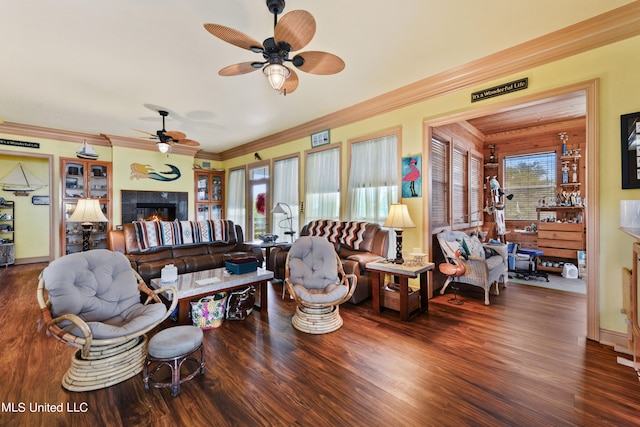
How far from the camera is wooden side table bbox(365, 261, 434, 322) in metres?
3.11

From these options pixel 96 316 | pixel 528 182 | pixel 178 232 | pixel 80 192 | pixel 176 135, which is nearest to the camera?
pixel 96 316

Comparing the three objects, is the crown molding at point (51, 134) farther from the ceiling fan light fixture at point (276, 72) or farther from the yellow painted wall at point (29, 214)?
the ceiling fan light fixture at point (276, 72)

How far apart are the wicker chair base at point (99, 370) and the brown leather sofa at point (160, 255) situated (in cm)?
177

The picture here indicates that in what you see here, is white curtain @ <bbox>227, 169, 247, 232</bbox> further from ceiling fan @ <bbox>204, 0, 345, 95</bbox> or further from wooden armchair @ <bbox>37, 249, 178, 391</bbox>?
ceiling fan @ <bbox>204, 0, 345, 95</bbox>

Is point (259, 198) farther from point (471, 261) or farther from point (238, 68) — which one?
point (471, 261)

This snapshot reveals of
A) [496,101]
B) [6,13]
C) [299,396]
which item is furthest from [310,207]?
[6,13]

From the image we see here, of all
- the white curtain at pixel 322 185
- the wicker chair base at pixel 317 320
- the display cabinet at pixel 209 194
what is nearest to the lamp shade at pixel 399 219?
the wicker chair base at pixel 317 320

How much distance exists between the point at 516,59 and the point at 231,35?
9.58 ft

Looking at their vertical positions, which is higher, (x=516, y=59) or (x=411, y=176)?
(x=516, y=59)

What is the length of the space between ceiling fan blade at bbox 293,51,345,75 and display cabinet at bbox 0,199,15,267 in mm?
7675

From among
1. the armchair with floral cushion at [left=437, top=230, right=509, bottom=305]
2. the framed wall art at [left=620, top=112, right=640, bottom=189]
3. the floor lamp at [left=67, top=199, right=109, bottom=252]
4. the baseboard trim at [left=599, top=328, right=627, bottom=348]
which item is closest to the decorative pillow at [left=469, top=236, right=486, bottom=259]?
the armchair with floral cushion at [left=437, top=230, right=509, bottom=305]

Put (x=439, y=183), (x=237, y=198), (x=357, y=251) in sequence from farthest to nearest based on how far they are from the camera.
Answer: (x=237, y=198)
(x=439, y=183)
(x=357, y=251)

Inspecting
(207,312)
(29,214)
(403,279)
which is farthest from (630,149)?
(29,214)

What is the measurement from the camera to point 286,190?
6.04 m
